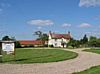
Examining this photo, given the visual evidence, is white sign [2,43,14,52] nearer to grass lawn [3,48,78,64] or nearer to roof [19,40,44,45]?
grass lawn [3,48,78,64]

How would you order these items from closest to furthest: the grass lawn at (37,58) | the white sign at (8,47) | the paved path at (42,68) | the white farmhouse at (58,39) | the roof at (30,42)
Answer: the paved path at (42,68) → the grass lawn at (37,58) → the white sign at (8,47) → the white farmhouse at (58,39) → the roof at (30,42)

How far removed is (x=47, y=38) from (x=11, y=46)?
364 feet

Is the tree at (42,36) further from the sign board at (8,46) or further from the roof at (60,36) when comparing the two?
the sign board at (8,46)

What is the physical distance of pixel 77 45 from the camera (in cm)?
10381

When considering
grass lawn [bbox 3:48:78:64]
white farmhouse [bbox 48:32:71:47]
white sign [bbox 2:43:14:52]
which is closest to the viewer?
grass lawn [bbox 3:48:78:64]

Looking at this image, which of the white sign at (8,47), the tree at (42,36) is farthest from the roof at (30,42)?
the white sign at (8,47)

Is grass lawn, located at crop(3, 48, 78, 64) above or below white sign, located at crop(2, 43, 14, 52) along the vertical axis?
below

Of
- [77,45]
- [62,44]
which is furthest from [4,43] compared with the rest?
[62,44]

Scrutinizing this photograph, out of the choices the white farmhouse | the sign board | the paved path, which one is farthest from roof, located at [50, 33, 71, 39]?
the paved path

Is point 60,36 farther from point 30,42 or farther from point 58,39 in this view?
point 30,42

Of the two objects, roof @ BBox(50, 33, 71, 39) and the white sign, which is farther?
roof @ BBox(50, 33, 71, 39)

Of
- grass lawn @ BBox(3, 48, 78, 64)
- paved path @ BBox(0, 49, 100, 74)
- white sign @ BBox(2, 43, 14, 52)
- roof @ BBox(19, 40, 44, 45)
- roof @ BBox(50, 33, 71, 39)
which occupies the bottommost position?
paved path @ BBox(0, 49, 100, 74)

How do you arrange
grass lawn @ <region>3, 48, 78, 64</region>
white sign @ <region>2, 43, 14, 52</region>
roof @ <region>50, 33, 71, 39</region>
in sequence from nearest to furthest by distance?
grass lawn @ <region>3, 48, 78, 64</region> → white sign @ <region>2, 43, 14, 52</region> → roof @ <region>50, 33, 71, 39</region>

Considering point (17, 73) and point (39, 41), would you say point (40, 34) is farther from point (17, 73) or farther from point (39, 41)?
point (17, 73)
